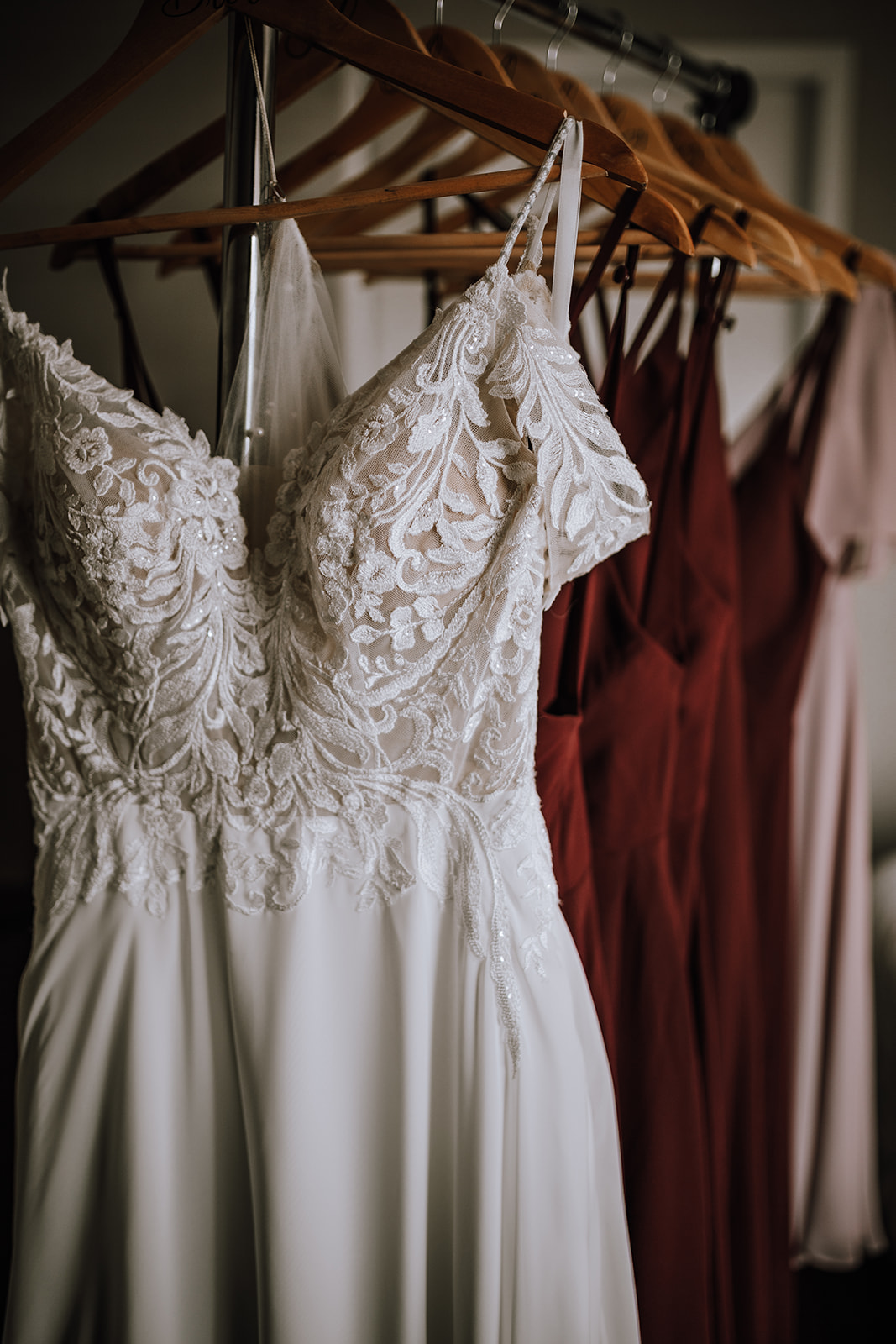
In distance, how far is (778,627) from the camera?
107cm

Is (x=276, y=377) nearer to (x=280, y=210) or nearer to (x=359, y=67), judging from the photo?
(x=280, y=210)

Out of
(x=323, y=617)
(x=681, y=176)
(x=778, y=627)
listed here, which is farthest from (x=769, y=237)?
(x=323, y=617)

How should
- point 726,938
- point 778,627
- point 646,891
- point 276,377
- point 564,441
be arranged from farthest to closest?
point 778,627 < point 726,938 < point 646,891 < point 276,377 < point 564,441

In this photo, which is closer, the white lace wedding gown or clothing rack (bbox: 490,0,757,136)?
the white lace wedding gown

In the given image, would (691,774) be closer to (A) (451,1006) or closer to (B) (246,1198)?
(A) (451,1006)

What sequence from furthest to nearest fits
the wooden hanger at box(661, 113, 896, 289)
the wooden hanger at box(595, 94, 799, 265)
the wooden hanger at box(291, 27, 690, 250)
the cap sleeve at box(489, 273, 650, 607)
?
the wooden hanger at box(661, 113, 896, 289) < the wooden hanger at box(595, 94, 799, 265) < the wooden hanger at box(291, 27, 690, 250) < the cap sleeve at box(489, 273, 650, 607)

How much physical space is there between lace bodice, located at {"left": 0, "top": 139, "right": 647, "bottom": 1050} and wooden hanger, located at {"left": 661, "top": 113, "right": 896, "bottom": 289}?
527 millimetres

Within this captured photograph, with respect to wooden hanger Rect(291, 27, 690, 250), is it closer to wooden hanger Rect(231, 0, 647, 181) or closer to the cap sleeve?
wooden hanger Rect(231, 0, 647, 181)

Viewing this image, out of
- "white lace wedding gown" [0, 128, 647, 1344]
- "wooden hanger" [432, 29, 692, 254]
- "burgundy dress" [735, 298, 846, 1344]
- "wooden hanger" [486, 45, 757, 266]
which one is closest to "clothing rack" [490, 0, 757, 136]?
"wooden hanger" [486, 45, 757, 266]

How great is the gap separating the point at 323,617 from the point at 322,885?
0.21 meters

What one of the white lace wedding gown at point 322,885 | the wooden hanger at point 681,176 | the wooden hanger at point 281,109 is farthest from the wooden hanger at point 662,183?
the white lace wedding gown at point 322,885

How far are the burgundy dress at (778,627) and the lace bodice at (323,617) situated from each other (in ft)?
1.68

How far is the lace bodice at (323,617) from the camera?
0.60 meters

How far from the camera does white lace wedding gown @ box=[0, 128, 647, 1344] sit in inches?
23.9
